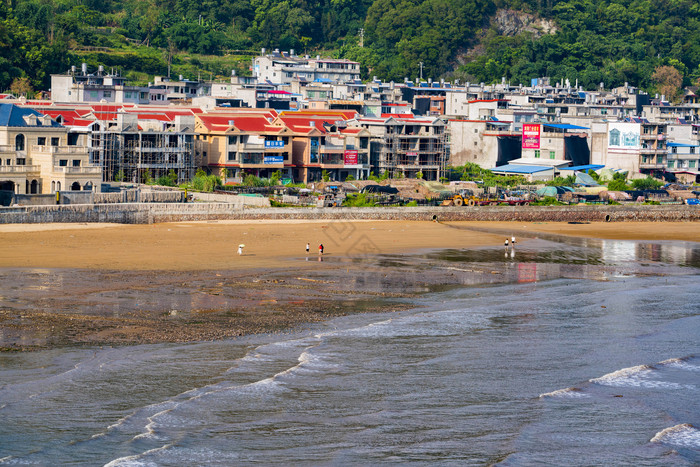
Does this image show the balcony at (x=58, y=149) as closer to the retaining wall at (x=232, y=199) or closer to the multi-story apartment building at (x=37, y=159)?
the multi-story apartment building at (x=37, y=159)

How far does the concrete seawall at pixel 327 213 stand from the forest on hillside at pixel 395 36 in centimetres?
6987

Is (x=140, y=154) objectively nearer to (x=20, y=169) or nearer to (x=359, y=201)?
(x=20, y=169)

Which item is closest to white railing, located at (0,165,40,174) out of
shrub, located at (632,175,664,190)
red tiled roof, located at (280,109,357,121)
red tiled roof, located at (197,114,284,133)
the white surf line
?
red tiled roof, located at (197,114,284,133)

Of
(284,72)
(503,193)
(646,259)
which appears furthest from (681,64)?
(646,259)

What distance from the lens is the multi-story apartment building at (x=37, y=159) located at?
59.2 m

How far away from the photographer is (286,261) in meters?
46.0

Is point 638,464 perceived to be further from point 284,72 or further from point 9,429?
point 284,72

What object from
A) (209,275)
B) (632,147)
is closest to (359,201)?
(209,275)

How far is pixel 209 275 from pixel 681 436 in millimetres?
23011

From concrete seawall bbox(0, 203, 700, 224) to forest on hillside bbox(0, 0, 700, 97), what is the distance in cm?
6987

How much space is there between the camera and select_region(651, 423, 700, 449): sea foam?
74.1 ft

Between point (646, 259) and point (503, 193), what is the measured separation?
2529 cm

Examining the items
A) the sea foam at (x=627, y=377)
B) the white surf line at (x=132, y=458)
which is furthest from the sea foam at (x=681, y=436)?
the white surf line at (x=132, y=458)

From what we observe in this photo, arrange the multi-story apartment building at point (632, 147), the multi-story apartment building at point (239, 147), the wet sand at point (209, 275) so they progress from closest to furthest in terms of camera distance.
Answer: the wet sand at point (209, 275) → the multi-story apartment building at point (239, 147) → the multi-story apartment building at point (632, 147)
